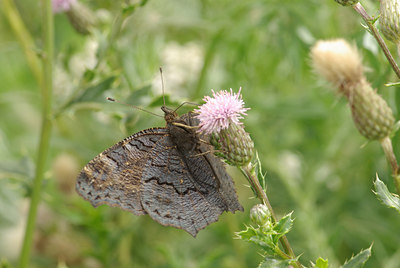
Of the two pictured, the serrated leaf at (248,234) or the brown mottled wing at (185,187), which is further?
the brown mottled wing at (185,187)

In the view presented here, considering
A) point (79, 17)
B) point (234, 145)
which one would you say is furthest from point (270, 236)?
point (79, 17)

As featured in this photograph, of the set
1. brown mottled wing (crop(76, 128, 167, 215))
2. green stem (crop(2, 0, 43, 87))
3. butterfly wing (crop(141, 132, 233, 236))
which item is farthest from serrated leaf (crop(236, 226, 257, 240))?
green stem (crop(2, 0, 43, 87))

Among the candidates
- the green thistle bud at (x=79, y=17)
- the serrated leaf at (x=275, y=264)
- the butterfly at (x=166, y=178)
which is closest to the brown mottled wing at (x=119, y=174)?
the butterfly at (x=166, y=178)

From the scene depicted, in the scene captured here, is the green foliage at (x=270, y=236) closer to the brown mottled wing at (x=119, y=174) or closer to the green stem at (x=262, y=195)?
the green stem at (x=262, y=195)

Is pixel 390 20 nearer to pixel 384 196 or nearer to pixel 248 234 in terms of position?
pixel 384 196

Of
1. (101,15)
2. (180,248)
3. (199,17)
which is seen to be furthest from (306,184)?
(101,15)

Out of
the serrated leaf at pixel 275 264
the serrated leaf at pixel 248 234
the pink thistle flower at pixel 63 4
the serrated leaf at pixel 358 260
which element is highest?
the pink thistle flower at pixel 63 4

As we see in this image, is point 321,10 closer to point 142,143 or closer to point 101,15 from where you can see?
point 101,15
